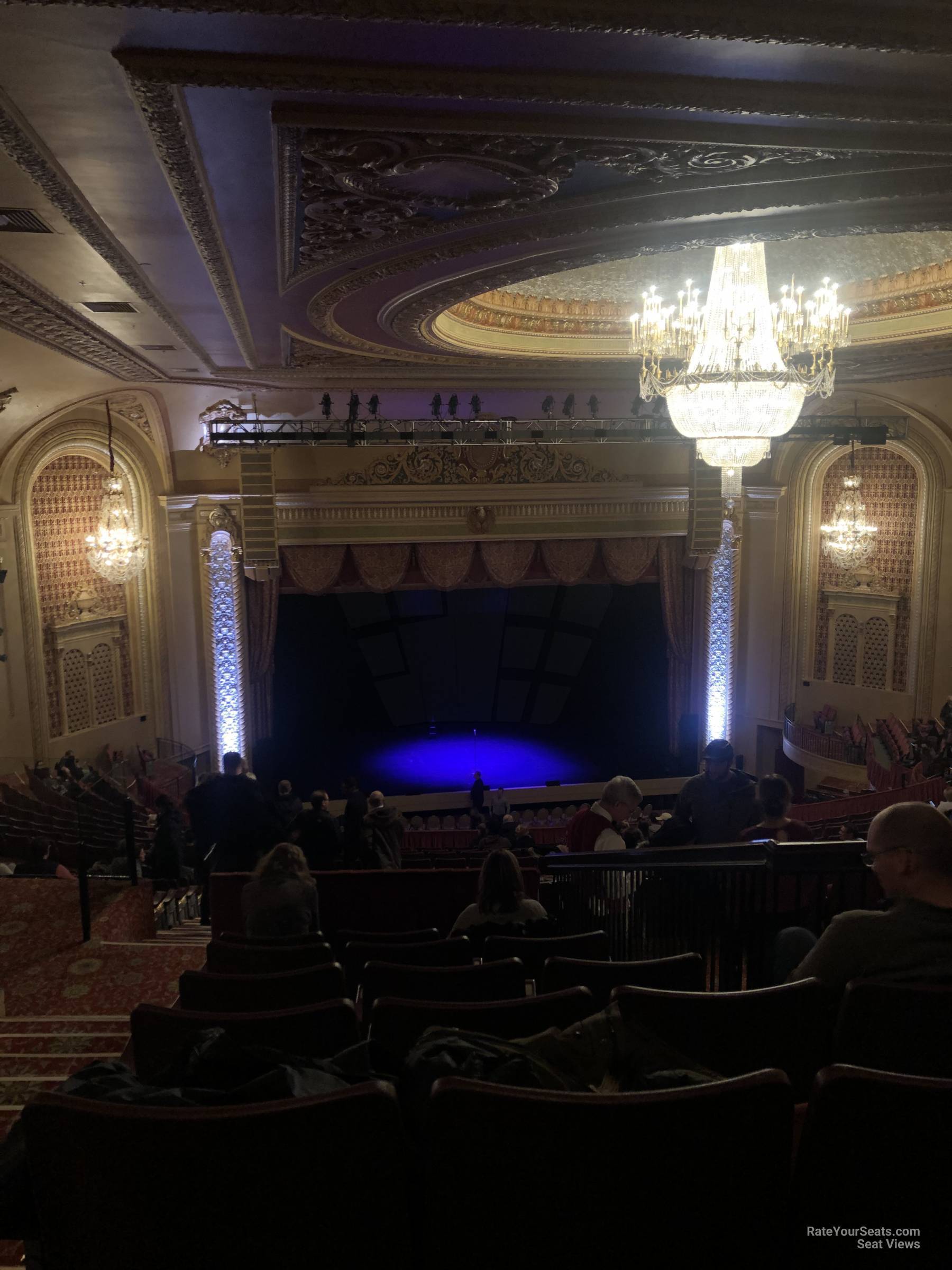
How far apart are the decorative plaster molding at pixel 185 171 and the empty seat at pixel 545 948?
9.54 ft

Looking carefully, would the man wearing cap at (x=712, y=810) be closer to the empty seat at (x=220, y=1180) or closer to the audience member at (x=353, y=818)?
the audience member at (x=353, y=818)

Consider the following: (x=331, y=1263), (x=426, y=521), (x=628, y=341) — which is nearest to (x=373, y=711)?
(x=426, y=521)

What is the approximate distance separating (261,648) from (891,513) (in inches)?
361

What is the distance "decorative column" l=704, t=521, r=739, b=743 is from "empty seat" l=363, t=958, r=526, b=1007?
12362 mm

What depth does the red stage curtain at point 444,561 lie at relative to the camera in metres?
13.5

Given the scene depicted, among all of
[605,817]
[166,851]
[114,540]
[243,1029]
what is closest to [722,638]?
[114,540]

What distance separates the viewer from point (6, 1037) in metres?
4.29

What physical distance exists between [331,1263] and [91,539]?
11.0 m

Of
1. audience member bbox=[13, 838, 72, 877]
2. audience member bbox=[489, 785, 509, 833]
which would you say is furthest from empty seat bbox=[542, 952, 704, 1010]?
audience member bbox=[489, 785, 509, 833]

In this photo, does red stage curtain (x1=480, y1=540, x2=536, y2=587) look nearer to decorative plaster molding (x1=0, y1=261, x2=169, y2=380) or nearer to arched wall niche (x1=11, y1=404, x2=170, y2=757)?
arched wall niche (x1=11, y1=404, x2=170, y2=757)

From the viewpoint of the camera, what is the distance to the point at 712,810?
627 centimetres

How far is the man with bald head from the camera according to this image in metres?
2.32

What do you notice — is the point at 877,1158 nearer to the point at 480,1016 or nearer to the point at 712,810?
the point at 480,1016

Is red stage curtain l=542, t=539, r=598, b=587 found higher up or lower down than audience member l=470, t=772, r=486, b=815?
higher up
